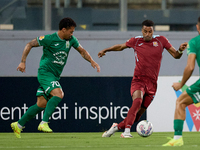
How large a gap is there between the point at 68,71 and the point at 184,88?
710 cm

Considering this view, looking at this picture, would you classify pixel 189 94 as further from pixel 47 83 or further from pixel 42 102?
pixel 42 102

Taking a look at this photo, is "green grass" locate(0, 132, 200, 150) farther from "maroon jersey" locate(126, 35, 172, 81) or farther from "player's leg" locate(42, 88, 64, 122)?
"maroon jersey" locate(126, 35, 172, 81)

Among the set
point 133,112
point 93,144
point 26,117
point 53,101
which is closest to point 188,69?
point 93,144

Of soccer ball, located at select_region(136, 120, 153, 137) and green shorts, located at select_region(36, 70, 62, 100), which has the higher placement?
green shorts, located at select_region(36, 70, 62, 100)

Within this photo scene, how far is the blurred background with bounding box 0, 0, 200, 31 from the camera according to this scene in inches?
502

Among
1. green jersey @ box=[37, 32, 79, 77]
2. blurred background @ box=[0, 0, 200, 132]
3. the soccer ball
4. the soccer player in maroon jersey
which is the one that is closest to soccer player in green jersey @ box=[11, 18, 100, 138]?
green jersey @ box=[37, 32, 79, 77]

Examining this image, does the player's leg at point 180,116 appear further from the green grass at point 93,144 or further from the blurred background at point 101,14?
the blurred background at point 101,14

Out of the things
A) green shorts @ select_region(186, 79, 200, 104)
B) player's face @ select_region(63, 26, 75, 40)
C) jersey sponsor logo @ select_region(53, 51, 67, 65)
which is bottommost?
green shorts @ select_region(186, 79, 200, 104)

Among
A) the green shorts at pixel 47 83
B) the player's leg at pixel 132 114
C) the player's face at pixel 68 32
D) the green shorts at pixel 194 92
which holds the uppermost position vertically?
the player's face at pixel 68 32

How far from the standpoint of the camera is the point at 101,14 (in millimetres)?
13031

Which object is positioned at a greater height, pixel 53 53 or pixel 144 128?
pixel 53 53

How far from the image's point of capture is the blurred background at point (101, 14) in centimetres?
1274

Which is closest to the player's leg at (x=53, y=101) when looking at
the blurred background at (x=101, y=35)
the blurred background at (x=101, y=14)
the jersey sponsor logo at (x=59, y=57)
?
the jersey sponsor logo at (x=59, y=57)

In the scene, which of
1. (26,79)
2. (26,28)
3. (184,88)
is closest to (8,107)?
(26,79)
